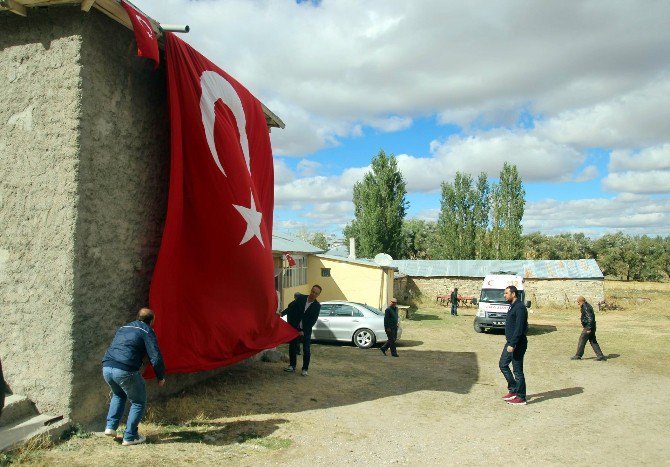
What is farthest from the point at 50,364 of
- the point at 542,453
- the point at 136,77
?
the point at 542,453

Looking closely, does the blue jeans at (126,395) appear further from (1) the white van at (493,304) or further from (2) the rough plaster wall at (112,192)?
(1) the white van at (493,304)

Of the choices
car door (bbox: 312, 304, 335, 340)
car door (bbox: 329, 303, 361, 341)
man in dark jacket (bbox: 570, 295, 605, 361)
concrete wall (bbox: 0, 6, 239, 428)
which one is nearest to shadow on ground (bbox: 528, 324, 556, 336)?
man in dark jacket (bbox: 570, 295, 605, 361)

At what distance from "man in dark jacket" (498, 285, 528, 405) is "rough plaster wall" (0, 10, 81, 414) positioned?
705 centimetres

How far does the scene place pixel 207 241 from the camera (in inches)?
307

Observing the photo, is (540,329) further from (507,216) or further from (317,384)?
(507,216)

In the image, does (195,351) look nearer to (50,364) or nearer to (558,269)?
(50,364)

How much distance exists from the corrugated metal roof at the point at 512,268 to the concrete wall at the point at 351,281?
866 centimetres

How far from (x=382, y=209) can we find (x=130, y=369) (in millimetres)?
39756

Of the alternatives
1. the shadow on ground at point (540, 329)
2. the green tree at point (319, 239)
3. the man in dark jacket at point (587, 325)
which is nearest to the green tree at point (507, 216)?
the shadow on ground at point (540, 329)

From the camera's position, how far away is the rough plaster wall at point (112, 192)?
6.25 m

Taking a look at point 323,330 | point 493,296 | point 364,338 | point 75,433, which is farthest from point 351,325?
point 75,433

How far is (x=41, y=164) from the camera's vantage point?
6277 millimetres

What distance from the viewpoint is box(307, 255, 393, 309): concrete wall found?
94.7 feet

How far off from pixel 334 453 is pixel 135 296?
3562 millimetres
